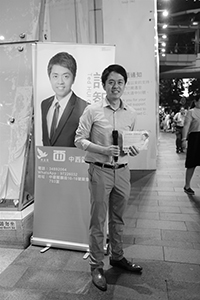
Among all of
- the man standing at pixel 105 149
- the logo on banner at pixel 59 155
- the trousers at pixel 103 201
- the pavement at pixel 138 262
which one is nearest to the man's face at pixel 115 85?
the man standing at pixel 105 149

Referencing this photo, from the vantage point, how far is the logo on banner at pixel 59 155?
2465 millimetres

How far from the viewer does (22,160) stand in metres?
2.89

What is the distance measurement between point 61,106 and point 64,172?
0.63 m

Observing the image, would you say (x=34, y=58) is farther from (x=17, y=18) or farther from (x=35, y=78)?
(x=17, y=18)

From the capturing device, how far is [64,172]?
249 centimetres

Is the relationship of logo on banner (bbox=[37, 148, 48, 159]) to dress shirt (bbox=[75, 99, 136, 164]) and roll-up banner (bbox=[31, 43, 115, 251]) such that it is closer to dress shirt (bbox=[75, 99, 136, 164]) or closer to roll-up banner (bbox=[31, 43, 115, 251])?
roll-up banner (bbox=[31, 43, 115, 251])

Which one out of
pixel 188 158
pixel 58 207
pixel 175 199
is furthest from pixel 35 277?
pixel 188 158

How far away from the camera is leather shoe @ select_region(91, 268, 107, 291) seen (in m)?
1.93

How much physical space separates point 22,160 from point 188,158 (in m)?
2.63

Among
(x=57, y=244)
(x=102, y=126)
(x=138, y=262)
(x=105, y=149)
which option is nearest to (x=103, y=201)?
(x=105, y=149)

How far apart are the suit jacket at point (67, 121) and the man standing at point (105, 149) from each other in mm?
512

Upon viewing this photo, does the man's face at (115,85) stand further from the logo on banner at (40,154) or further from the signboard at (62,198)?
the logo on banner at (40,154)

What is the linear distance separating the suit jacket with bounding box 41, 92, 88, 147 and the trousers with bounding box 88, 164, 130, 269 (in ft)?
2.00

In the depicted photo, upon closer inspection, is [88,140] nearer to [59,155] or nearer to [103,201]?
[103,201]
